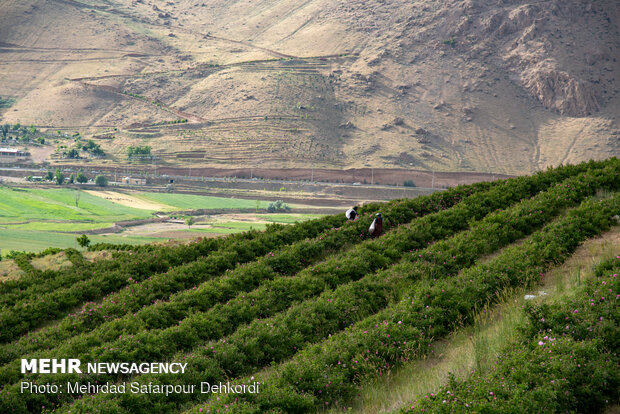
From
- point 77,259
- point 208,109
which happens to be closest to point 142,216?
point 77,259

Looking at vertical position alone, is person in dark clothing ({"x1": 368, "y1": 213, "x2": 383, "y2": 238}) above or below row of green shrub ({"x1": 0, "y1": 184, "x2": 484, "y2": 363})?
above

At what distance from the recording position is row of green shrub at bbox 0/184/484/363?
11281mm

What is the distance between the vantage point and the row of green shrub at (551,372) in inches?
245

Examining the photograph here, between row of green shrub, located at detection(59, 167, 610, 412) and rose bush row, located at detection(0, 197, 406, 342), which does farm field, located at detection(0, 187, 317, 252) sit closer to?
rose bush row, located at detection(0, 197, 406, 342)

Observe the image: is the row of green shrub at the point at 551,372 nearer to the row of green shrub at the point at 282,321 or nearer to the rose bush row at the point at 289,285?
the row of green shrub at the point at 282,321

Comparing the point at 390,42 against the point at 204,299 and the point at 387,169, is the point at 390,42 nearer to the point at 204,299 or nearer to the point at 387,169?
the point at 387,169

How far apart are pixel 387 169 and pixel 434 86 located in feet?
185

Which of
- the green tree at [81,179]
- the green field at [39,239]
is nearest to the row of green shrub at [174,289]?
the green field at [39,239]

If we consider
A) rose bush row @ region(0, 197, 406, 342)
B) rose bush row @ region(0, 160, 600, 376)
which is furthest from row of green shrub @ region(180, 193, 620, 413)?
rose bush row @ region(0, 197, 406, 342)

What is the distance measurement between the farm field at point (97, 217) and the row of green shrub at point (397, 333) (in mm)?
39179

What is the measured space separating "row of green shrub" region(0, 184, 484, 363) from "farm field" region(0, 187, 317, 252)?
34.1 m

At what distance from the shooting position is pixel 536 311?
787 cm

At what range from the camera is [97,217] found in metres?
65.6

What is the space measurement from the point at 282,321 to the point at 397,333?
2602 millimetres
